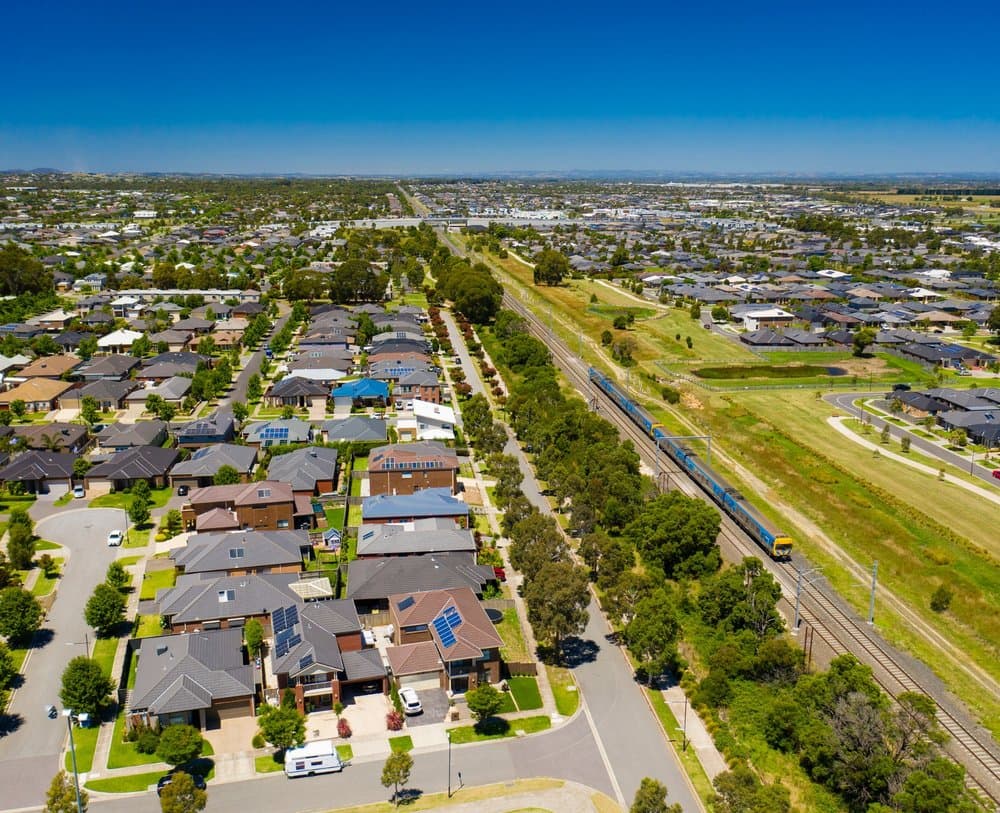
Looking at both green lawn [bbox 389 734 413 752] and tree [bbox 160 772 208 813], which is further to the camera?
green lawn [bbox 389 734 413 752]

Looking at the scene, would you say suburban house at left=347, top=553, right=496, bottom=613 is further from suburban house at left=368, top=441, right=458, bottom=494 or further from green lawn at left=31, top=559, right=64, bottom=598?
green lawn at left=31, top=559, right=64, bottom=598

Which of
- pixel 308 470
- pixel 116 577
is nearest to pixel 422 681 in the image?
pixel 116 577

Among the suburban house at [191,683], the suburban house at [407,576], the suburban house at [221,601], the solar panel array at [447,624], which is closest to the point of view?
the suburban house at [191,683]

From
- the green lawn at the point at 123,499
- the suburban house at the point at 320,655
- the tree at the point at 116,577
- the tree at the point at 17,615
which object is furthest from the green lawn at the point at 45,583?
the suburban house at the point at 320,655

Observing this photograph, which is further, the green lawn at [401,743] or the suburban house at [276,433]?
the suburban house at [276,433]

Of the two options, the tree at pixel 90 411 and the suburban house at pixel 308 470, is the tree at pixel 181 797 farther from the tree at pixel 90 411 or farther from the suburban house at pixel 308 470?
the tree at pixel 90 411

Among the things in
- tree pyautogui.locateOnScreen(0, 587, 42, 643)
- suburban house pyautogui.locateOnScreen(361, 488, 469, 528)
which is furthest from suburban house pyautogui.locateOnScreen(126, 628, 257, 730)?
suburban house pyautogui.locateOnScreen(361, 488, 469, 528)

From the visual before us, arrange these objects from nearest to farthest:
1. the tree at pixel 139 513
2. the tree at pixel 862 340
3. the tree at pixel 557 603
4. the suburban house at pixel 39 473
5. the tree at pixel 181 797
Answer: the tree at pixel 181 797 → the tree at pixel 557 603 → the tree at pixel 139 513 → the suburban house at pixel 39 473 → the tree at pixel 862 340
